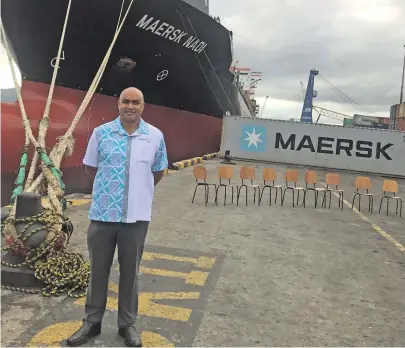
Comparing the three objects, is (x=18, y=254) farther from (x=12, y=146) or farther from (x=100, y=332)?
(x=12, y=146)

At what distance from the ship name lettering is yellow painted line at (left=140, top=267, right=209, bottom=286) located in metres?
9.50

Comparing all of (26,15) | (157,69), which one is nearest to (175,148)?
(157,69)

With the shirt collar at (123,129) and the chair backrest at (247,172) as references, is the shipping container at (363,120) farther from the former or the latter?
the shirt collar at (123,129)

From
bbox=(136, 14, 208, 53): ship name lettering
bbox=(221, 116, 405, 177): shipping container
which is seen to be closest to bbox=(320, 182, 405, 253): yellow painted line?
bbox=(136, 14, 208, 53): ship name lettering

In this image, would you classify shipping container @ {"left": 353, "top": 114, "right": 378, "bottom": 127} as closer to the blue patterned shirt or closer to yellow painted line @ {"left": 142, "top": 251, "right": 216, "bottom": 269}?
yellow painted line @ {"left": 142, "top": 251, "right": 216, "bottom": 269}

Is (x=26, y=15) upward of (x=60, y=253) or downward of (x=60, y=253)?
upward

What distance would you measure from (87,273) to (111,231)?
1381mm

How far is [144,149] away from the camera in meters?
3.04

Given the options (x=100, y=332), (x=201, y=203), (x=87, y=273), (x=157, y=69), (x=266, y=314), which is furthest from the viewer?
(x=157, y=69)

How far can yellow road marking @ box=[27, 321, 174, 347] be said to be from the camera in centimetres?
309

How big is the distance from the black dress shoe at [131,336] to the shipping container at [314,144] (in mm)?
15708

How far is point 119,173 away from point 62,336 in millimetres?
1312

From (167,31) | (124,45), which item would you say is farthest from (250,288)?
(167,31)

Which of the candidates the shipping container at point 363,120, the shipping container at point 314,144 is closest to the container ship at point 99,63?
the shipping container at point 314,144
